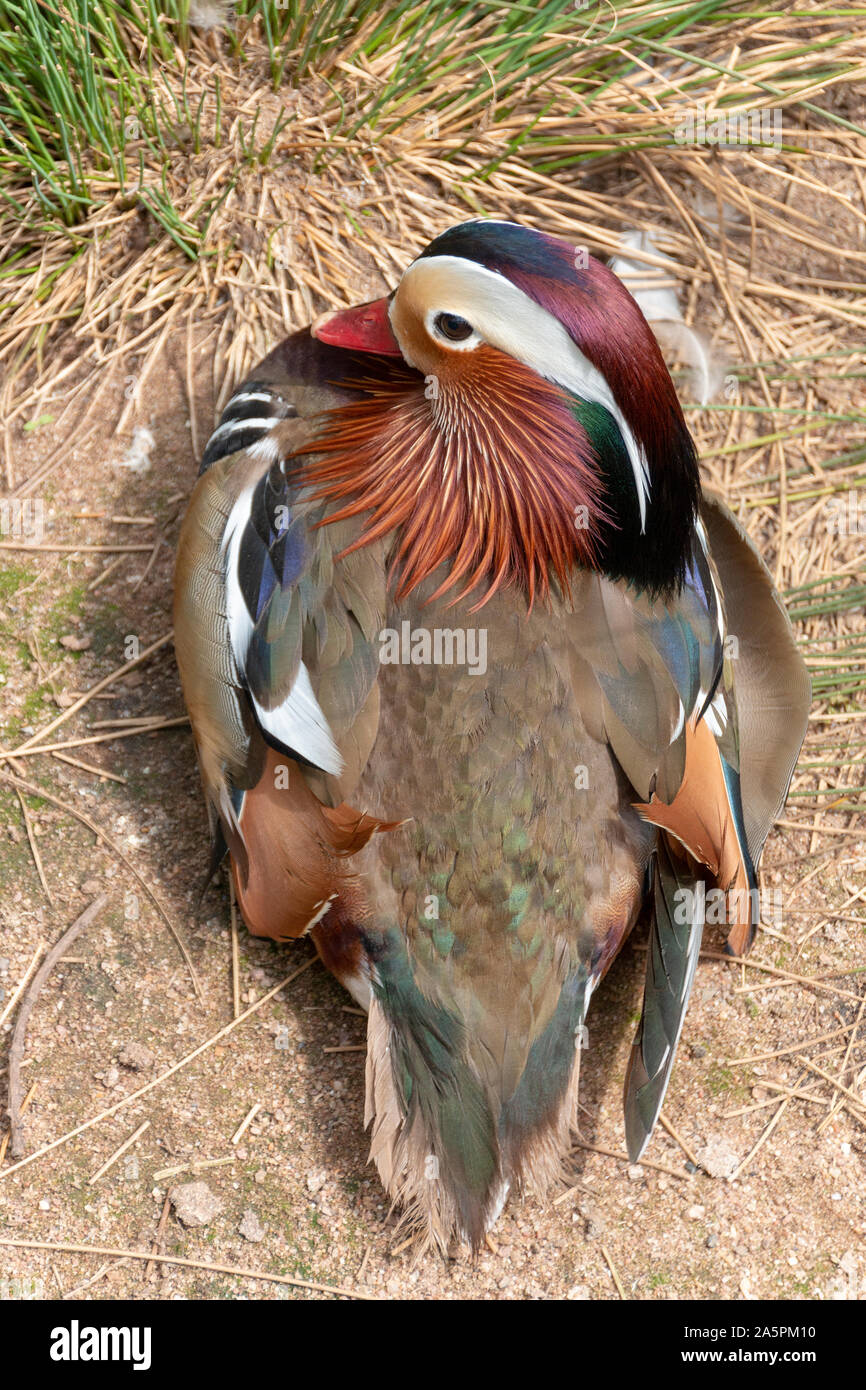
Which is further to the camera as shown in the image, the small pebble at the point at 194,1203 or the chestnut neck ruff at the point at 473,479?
the small pebble at the point at 194,1203

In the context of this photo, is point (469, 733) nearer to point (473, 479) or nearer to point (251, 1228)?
point (473, 479)

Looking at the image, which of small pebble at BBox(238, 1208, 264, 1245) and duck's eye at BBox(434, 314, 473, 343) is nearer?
duck's eye at BBox(434, 314, 473, 343)

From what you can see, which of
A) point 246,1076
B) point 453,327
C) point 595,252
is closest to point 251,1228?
A: point 246,1076

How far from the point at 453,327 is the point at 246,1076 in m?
1.49

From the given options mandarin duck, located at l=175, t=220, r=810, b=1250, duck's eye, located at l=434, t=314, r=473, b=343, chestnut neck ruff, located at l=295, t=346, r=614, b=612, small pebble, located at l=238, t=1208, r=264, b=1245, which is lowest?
small pebble, located at l=238, t=1208, r=264, b=1245

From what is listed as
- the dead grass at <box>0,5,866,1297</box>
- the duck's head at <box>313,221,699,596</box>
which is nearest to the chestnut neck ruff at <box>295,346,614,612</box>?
the duck's head at <box>313,221,699,596</box>

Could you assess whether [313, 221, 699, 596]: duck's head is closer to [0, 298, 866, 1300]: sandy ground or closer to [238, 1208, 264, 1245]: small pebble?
[0, 298, 866, 1300]: sandy ground

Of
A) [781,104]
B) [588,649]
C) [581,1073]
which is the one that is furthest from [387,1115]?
[781,104]

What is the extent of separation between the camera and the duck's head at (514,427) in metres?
1.96

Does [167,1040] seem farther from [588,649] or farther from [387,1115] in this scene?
[588,649]

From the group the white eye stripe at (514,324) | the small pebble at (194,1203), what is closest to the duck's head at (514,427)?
the white eye stripe at (514,324)

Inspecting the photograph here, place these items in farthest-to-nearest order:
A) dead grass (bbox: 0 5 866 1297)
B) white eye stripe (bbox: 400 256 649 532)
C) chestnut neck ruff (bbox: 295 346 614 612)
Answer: dead grass (bbox: 0 5 866 1297), chestnut neck ruff (bbox: 295 346 614 612), white eye stripe (bbox: 400 256 649 532)

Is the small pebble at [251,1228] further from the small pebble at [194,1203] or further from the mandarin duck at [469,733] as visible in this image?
the mandarin duck at [469,733]

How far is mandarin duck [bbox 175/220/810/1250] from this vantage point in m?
2.14
